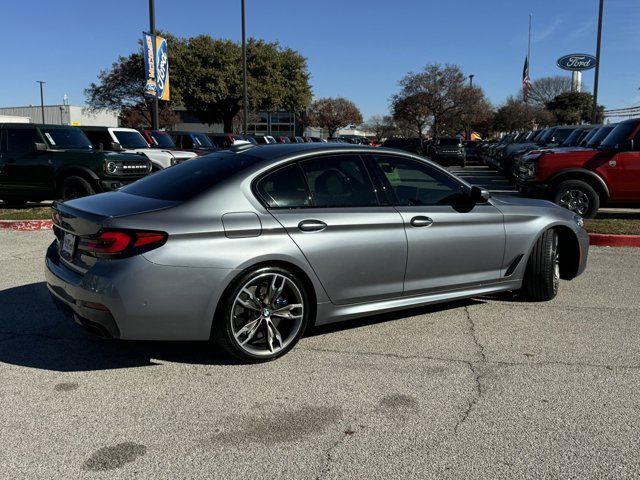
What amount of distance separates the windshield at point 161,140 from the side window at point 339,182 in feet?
45.8

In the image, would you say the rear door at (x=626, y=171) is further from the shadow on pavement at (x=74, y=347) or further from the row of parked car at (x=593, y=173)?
the shadow on pavement at (x=74, y=347)

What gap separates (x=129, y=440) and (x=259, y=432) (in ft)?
2.32

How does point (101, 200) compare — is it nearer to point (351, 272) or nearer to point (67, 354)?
point (67, 354)

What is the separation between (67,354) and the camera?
4.44 m

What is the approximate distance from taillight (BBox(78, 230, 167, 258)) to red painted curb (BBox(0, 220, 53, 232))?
7176mm

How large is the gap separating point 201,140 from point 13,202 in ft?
28.0

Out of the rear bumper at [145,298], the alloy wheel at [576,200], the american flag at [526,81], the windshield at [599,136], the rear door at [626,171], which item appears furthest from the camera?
the american flag at [526,81]

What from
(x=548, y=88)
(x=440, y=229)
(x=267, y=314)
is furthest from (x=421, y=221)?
(x=548, y=88)

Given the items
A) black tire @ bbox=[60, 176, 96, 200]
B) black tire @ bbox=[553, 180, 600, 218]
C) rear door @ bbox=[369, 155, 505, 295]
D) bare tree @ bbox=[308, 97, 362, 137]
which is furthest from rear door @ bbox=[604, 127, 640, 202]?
bare tree @ bbox=[308, 97, 362, 137]

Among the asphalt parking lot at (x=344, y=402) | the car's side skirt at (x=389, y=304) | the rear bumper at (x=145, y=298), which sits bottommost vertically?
the asphalt parking lot at (x=344, y=402)

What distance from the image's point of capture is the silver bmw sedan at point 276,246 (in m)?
3.81

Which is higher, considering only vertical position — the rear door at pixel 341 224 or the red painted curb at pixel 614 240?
the rear door at pixel 341 224

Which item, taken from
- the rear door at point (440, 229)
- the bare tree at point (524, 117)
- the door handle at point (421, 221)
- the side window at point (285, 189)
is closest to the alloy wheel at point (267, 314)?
the side window at point (285, 189)

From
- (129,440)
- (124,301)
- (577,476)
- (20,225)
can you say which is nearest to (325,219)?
(124,301)
